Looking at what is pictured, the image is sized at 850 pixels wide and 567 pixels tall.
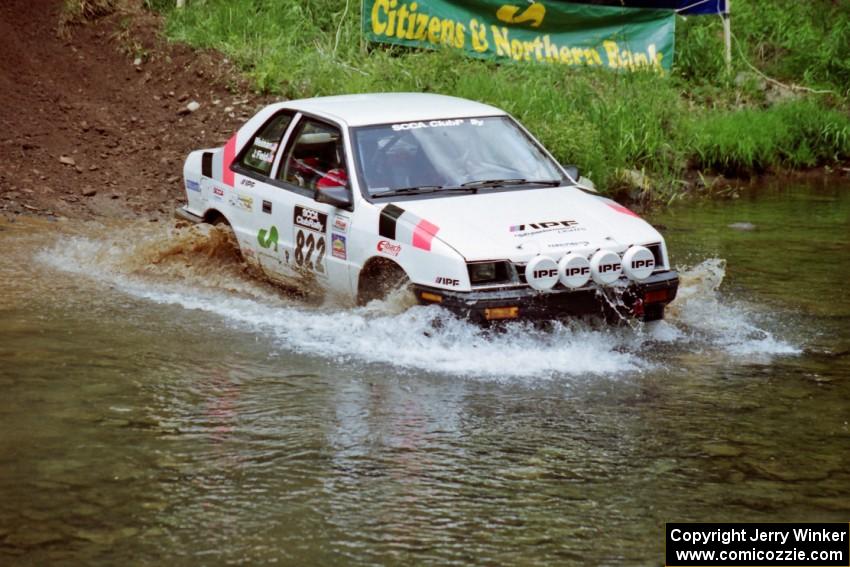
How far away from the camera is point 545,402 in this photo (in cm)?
724

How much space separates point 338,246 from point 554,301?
1623mm

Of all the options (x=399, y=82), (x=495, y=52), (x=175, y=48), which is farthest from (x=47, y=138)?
(x=495, y=52)

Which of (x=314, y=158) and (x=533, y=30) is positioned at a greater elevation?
(x=533, y=30)

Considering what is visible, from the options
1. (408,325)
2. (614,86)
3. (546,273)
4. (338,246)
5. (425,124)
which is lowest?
(408,325)

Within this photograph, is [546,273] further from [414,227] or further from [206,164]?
[206,164]

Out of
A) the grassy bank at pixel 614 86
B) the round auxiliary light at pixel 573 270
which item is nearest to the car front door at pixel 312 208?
the round auxiliary light at pixel 573 270

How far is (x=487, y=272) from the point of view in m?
7.81

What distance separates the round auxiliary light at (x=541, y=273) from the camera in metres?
7.73

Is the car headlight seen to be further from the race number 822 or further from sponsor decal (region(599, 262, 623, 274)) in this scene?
the race number 822

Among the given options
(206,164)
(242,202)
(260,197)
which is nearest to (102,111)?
(206,164)

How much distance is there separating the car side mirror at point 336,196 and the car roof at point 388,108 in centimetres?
61

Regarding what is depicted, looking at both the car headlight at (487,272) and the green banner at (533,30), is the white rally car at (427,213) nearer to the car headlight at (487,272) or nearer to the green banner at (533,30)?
the car headlight at (487,272)

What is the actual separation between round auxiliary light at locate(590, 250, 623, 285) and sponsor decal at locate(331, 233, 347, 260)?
170 centimetres

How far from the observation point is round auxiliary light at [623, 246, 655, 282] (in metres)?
7.96
